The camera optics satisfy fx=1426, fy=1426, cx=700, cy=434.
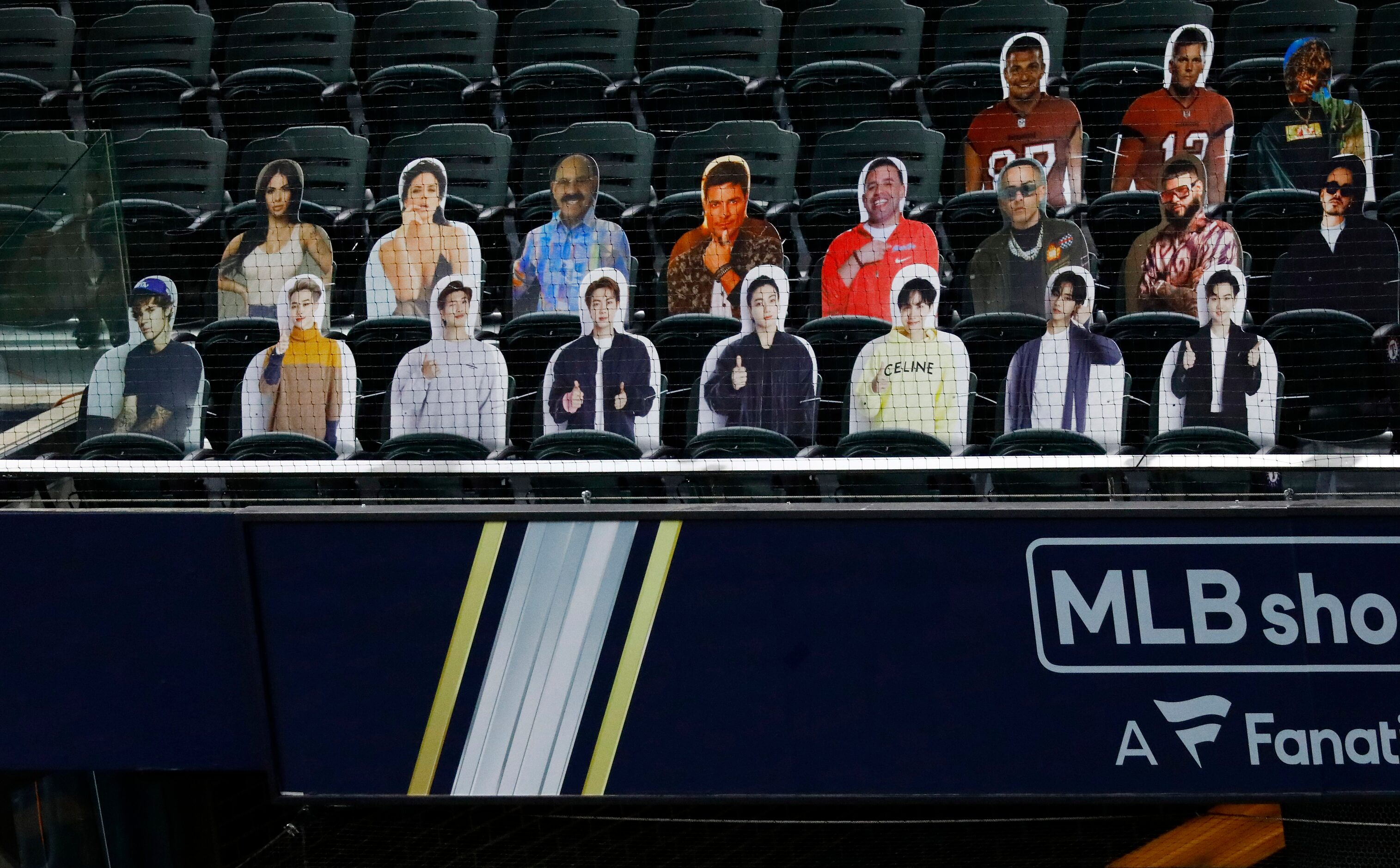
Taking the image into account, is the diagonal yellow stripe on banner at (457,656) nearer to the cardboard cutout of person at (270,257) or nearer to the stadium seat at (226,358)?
the stadium seat at (226,358)

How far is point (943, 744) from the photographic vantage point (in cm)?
339

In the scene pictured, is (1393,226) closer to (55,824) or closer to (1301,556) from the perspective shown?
(1301,556)

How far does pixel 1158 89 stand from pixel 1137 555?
8.00 feet

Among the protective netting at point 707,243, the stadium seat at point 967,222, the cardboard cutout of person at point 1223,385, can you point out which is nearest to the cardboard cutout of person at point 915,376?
the protective netting at point 707,243

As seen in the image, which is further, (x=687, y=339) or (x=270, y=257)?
(x=270, y=257)

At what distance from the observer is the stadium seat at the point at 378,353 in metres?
4.37

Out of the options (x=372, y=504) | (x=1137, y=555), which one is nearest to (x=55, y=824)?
(x=372, y=504)

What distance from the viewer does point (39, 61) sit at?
5.82 metres

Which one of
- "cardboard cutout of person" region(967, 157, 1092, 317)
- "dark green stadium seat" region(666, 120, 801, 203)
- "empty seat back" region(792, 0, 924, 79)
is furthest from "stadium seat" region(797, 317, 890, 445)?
"empty seat back" region(792, 0, 924, 79)

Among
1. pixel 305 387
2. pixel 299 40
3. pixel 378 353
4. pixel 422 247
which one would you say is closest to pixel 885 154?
pixel 422 247

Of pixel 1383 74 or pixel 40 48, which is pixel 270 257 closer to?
pixel 40 48

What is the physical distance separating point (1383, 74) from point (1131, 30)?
90 cm

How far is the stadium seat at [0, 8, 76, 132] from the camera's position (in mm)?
5738

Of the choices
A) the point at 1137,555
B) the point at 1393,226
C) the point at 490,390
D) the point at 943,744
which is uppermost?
the point at 1393,226
